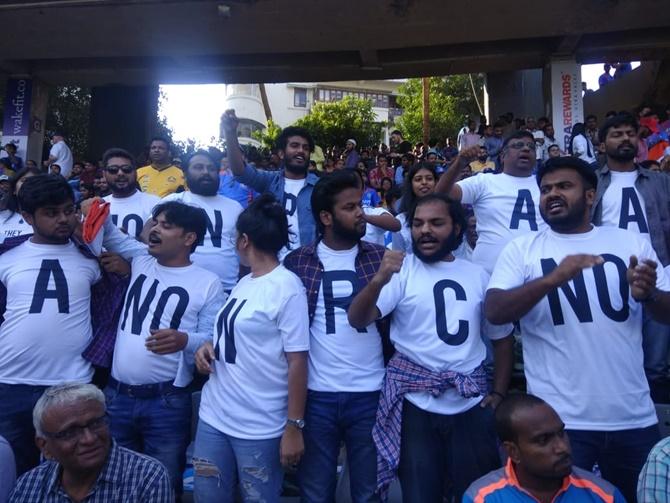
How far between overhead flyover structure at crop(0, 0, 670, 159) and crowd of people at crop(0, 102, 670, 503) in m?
8.60

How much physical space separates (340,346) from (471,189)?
1.64 m

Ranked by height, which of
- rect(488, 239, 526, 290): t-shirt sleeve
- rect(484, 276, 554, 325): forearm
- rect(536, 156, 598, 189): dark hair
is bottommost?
rect(484, 276, 554, 325): forearm

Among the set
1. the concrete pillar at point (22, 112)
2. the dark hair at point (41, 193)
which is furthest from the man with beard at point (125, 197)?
the concrete pillar at point (22, 112)

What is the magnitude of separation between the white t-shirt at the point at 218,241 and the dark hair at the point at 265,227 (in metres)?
0.96

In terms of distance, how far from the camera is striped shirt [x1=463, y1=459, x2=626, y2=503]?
82.7 inches

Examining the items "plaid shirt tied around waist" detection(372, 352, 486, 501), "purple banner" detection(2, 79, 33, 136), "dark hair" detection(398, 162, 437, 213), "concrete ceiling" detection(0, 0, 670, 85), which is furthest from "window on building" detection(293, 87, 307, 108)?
"plaid shirt tied around waist" detection(372, 352, 486, 501)

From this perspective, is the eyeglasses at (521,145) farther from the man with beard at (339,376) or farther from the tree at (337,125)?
the tree at (337,125)

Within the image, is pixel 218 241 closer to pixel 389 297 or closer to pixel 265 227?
pixel 265 227

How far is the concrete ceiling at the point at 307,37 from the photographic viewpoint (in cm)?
1090

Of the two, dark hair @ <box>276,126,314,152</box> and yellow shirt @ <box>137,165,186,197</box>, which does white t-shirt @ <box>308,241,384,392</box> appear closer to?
dark hair @ <box>276,126,314,152</box>

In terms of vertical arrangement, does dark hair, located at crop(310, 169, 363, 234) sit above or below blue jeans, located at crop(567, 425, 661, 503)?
above

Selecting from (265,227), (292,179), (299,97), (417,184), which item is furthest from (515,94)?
(299,97)

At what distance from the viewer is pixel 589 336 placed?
8.13 feet

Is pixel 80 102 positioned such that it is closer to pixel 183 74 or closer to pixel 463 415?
pixel 183 74
